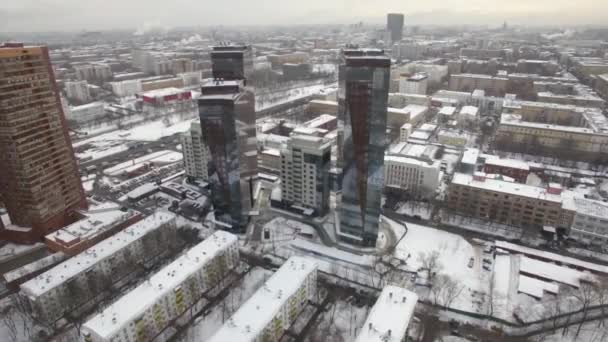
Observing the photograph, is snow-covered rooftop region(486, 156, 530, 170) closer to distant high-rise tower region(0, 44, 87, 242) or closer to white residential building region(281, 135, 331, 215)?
white residential building region(281, 135, 331, 215)

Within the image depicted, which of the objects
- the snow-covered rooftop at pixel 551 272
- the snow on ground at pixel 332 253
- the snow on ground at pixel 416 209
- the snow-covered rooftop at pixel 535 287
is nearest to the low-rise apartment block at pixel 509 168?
the snow on ground at pixel 416 209

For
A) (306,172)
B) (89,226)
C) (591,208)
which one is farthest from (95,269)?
(591,208)

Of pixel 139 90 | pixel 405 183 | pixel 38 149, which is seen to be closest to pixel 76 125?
pixel 139 90

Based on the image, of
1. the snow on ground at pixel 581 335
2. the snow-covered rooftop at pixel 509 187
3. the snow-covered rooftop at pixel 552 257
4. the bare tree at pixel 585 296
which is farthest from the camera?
the snow-covered rooftop at pixel 509 187

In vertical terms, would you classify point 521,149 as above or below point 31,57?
below

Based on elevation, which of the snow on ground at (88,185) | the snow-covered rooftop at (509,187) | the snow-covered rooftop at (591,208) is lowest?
the snow on ground at (88,185)

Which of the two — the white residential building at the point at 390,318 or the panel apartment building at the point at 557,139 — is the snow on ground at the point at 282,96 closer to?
the panel apartment building at the point at 557,139

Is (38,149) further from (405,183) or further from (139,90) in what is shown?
(139,90)
